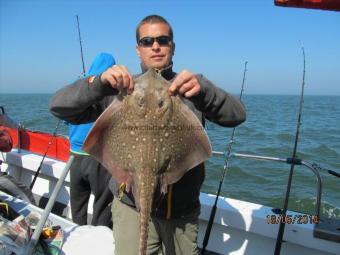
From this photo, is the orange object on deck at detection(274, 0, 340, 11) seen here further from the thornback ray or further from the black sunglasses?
the thornback ray

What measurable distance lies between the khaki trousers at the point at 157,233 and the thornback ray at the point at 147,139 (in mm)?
328

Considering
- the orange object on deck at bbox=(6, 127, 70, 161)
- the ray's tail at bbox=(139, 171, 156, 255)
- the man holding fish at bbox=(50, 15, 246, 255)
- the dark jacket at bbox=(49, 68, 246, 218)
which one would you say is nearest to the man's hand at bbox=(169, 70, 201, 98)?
the man holding fish at bbox=(50, 15, 246, 255)

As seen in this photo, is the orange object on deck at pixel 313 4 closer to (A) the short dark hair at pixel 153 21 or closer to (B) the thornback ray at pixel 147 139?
(A) the short dark hair at pixel 153 21

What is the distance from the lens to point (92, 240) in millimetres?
3678

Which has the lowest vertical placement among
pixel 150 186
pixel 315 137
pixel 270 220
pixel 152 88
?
pixel 315 137

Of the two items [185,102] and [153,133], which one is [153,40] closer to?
[185,102]

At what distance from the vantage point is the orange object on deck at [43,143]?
6.38 meters

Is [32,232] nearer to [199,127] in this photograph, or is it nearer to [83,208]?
[83,208]

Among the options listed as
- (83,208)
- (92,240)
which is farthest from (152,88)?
(83,208)

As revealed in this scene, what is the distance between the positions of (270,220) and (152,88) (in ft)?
8.18

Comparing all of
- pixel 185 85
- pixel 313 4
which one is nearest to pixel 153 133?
pixel 185 85

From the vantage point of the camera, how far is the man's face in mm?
2591

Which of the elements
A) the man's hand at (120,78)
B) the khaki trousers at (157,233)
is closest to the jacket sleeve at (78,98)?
the man's hand at (120,78)

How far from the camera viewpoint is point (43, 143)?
6742mm
